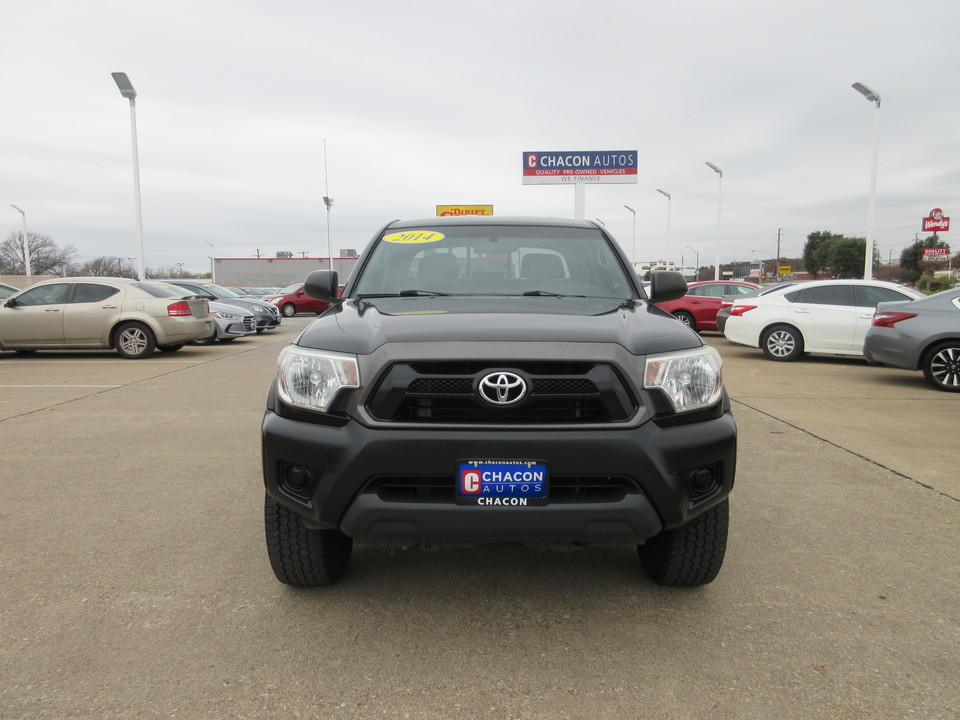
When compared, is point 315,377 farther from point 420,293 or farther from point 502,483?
point 420,293

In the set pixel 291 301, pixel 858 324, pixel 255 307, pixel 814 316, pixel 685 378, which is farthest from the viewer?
pixel 291 301

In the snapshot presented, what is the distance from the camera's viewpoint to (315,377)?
8.63ft

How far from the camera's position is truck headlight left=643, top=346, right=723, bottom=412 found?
2.56m

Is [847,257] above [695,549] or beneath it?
above

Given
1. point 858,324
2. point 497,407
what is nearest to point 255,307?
point 858,324

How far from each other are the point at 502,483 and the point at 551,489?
0.58 ft

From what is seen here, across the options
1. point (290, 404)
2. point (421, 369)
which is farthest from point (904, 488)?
point (290, 404)

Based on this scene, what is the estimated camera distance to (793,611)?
2869 mm

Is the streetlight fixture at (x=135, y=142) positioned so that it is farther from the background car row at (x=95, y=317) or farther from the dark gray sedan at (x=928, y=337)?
the dark gray sedan at (x=928, y=337)

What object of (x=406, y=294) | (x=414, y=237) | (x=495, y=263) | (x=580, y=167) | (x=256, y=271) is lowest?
(x=406, y=294)

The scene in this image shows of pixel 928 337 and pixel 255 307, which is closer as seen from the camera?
pixel 928 337

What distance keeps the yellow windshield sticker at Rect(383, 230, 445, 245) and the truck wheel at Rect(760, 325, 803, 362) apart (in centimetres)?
973

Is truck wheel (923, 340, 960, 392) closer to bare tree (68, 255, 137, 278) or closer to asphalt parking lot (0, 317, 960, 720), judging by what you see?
asphalt parking lot (0, 317, 960, 720)

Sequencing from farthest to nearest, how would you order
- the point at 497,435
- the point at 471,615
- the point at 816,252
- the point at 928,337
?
the point at 816,252, the point at 928,337, the point at 471,615, the point at 497,435
